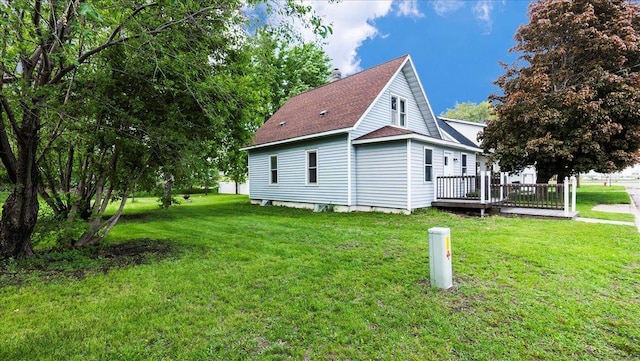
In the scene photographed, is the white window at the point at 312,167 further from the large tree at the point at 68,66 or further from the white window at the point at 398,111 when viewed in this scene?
the large tree at the point at 68,66

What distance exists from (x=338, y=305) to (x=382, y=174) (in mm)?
8091

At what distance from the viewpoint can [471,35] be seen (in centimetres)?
2614

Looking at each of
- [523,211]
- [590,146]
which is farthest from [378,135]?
[590,146]

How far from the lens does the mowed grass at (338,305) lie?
2664mm

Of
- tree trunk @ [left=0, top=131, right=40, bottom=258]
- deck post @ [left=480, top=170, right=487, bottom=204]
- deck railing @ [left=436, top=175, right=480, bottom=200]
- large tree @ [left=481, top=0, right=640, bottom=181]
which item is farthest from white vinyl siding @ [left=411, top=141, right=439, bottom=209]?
tree trunk @ [left=0, top=131, right=40, bottom=258]

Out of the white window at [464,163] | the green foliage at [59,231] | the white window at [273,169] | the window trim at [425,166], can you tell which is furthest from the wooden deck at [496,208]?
the green foliage at [59,231]

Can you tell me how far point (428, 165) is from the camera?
11.5m

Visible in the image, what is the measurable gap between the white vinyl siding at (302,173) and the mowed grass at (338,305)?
5.91 metres

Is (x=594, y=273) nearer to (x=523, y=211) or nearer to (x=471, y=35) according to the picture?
(x=523, y=211)

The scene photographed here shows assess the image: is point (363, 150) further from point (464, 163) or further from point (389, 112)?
point (464, 163)

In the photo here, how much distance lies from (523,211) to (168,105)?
11189mm

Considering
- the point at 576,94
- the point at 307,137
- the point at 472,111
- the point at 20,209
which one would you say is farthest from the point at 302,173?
the point at 472,111

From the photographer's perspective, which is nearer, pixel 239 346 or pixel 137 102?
pixel 239 346

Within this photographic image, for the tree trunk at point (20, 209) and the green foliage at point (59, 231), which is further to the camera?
the green foliage at point (59, 231)
